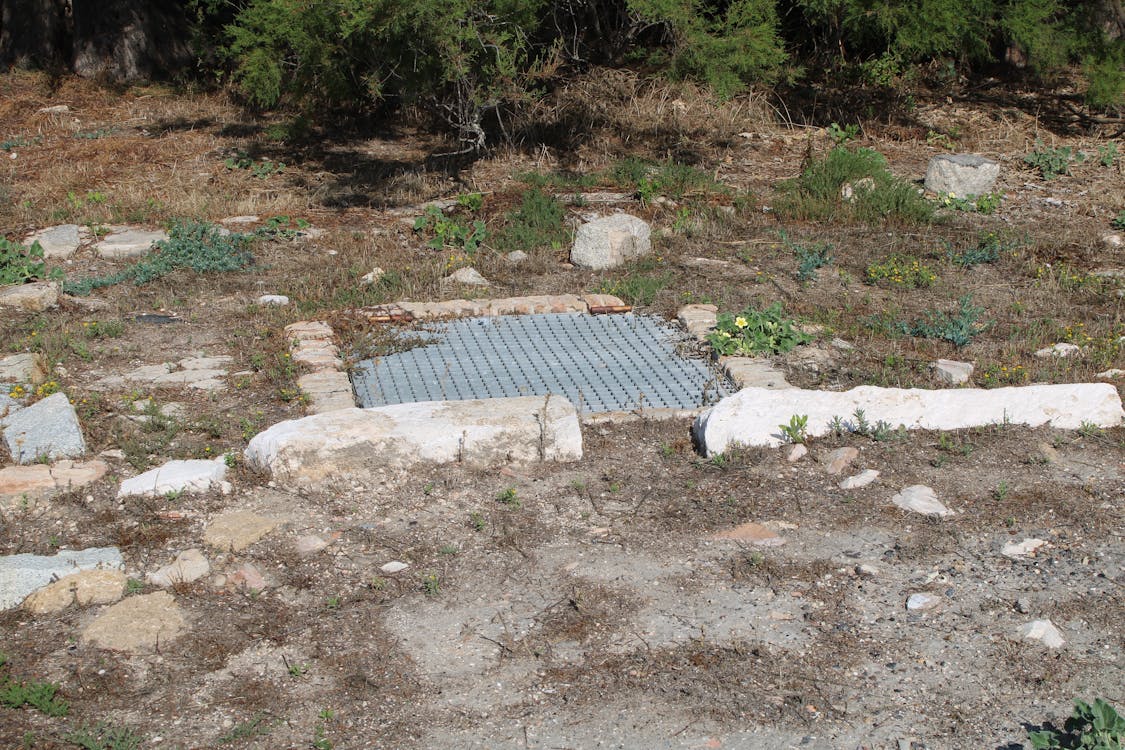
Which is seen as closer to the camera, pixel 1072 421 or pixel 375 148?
pixel 1072 421

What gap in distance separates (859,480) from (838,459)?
15 centimetres

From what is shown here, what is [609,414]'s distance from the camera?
5074mm

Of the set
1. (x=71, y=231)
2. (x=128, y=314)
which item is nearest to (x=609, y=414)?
(x=128, y=314)

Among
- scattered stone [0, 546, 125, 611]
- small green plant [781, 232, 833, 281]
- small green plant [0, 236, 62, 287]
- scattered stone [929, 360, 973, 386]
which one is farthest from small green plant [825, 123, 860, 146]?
scattered stone [0, 546, 125, 611]

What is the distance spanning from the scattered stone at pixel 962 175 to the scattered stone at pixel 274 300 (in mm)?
5177

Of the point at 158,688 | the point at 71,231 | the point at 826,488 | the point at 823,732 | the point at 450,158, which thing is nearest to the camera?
the point at 823,732

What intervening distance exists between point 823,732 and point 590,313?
3.82 metres

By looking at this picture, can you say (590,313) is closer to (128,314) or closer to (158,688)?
(128,314)

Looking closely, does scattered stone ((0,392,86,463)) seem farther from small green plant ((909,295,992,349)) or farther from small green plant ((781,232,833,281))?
small green plant ((781,232,833,281))

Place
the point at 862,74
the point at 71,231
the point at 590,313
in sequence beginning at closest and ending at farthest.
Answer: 1. the point at 590,313
2. the point at 71,231
3. the point at 862,74

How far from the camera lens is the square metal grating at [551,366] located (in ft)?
17.3

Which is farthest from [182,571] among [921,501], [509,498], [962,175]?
[962,175]

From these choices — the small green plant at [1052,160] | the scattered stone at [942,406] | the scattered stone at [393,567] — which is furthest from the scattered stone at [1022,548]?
the small green plant at [1052,160]

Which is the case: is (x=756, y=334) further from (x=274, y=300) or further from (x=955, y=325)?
(x=274, y=300)
